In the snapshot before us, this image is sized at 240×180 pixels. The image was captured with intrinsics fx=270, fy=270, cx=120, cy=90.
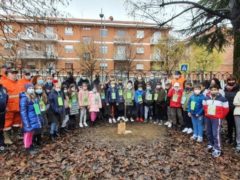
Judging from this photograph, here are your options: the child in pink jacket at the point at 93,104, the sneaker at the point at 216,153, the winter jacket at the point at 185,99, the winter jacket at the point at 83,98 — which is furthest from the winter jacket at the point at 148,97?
the sneaker at the point at 216,153

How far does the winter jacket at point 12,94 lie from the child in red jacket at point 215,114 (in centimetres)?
535

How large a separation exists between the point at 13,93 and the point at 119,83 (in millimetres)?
4610

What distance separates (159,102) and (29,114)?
5528 millimetres

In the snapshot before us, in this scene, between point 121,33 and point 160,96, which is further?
point 121,33

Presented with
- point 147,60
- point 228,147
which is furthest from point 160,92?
point 147,60

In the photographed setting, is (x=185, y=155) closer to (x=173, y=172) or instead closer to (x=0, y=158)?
(x=173, y=172)

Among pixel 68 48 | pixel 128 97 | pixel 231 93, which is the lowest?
pixel 128 97

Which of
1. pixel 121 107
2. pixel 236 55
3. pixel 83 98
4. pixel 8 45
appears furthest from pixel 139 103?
pixel 236 55

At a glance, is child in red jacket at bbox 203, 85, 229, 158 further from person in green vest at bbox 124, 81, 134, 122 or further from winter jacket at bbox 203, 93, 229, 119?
person in green vest at bbox 124, 81, 134, 122

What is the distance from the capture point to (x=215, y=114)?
6754 millimetres

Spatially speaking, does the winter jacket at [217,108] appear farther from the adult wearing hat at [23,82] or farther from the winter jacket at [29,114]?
the adult wearing hat at [23,82]

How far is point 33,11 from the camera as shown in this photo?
7.30 metres

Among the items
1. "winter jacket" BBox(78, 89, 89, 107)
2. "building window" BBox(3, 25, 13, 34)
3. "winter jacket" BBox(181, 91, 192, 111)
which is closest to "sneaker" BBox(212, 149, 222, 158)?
"winter jacket" BBox(181, 91, 192, 111)

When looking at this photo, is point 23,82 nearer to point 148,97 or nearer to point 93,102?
point 93,102
